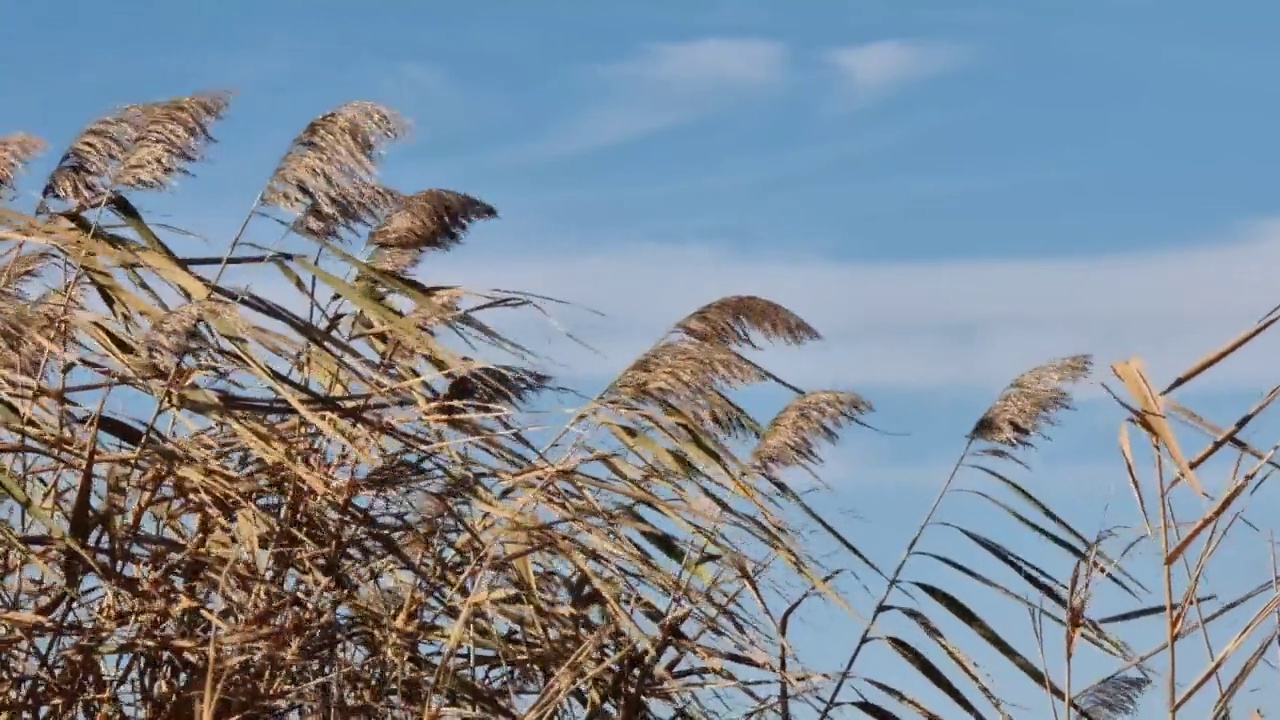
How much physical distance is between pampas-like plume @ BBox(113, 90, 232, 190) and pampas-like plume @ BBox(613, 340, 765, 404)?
872mm

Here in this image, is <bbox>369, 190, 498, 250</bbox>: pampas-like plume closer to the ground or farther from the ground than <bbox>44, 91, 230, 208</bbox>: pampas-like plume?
farther from the ground

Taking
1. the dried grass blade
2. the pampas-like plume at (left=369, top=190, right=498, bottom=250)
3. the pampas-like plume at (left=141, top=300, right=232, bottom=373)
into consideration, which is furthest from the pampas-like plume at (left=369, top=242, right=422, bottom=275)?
the dried grass blade

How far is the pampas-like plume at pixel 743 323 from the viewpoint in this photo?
2.98 metres

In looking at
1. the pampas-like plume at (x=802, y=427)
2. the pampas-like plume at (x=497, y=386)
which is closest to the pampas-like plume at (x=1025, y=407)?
the pampas-like plume at (x=802, y=427)

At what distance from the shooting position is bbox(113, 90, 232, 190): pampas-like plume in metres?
2.59

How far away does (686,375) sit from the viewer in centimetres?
275

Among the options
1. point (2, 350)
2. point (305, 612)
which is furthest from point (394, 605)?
point (2, 350)

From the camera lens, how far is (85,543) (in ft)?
7.57

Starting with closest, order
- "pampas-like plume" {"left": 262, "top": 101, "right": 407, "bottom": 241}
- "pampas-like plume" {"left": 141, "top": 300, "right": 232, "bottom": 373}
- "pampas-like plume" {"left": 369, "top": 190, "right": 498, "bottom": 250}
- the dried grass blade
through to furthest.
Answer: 1. the dried grass blade
2. "pampas-like plume" {"left": 141, "top": 300, "right": 232, "bottom": 373}
3. "pampas-like plume" {"left": 262, "top": 101, "right": 407, "bottom": 241}
4. "pampas-like plume" {"left": 369, "top": 190, "right": 498, "bottom": 250}

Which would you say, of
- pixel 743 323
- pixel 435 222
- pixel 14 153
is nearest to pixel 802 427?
pixel 743 323

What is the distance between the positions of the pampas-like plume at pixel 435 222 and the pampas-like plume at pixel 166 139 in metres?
0.47

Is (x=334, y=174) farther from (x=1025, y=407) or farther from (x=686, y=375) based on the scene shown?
(x=1025, y=407)

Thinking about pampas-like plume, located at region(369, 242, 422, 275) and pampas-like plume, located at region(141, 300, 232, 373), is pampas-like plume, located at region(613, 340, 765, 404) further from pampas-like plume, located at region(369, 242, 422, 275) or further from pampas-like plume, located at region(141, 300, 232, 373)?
pampas-like plume, located at region(141, 300, 232, 373)

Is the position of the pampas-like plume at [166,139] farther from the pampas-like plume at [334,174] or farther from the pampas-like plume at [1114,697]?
the pampas-like plume at [1114,697]
